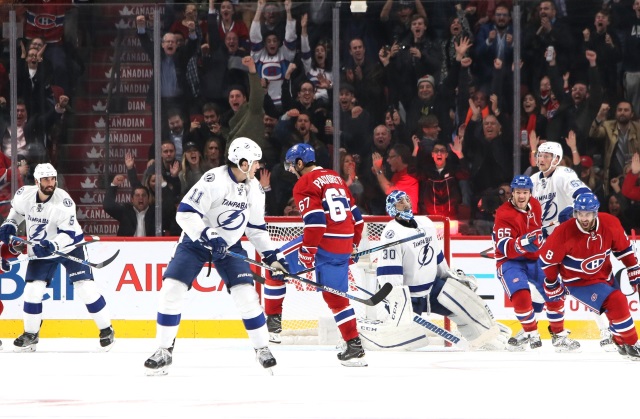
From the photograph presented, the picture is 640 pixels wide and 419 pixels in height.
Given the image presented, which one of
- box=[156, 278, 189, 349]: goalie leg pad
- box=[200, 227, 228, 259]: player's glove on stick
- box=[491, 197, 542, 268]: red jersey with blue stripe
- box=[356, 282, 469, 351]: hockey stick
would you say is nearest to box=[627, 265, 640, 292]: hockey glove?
box=[491, 197, 542, 268]: red jersey with blue stripe

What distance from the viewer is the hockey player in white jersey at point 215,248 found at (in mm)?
6168

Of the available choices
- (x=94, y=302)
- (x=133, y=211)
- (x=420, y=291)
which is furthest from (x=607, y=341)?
(x=133, y=211)

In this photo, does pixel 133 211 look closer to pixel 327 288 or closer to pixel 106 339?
pixel 106 339

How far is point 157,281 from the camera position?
9.02 metres

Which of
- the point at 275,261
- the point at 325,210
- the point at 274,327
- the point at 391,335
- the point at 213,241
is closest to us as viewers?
the point at 213,241

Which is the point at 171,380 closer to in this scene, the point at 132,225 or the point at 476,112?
the point at 132,225

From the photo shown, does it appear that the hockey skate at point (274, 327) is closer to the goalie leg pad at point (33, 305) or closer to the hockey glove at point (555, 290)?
the goalie leg pad at point (33, 305)

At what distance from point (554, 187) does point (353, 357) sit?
2031 mm

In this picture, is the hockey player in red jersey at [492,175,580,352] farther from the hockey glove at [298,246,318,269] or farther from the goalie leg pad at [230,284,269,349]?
the goalie leg pad at [230,284,269,349]

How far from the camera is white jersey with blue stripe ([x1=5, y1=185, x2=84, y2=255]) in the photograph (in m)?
8.05

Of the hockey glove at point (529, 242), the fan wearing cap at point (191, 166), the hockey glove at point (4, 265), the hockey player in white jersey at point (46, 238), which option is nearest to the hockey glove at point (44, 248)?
the hockey player in white jersey at point (46, 238)

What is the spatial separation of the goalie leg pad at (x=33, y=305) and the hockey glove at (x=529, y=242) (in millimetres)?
2939

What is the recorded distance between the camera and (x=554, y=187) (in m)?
8.12

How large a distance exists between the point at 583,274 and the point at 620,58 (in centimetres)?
276
